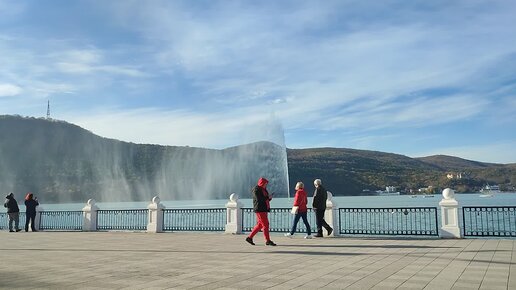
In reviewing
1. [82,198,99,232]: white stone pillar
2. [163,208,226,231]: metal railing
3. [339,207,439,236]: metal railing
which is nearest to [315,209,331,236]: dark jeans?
[339,207,439,236]: metal railing

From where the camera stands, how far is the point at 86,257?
39.1ft

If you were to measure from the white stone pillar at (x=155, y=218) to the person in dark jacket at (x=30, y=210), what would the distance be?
Answer: 615 centimetres

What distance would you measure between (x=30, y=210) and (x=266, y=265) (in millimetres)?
16760

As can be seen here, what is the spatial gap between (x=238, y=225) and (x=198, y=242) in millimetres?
3469

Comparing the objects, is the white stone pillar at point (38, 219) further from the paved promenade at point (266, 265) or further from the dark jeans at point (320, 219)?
the dark jeans at point (320, 219)

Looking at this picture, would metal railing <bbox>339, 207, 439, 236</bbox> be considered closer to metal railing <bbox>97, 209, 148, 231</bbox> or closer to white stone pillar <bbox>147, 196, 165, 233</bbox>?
white stone pillar <bbox>147, 196, 165, 233</bbox>

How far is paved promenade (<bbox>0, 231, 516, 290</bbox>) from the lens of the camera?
802cm

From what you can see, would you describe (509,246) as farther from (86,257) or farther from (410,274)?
(86,257)

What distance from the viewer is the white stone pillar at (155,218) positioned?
20500 mm

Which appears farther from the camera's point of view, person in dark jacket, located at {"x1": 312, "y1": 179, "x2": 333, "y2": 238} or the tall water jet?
the tall water jet

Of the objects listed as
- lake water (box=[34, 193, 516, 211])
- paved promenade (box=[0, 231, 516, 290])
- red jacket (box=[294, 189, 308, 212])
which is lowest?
lake water (box=[34, 193, 516, 211])

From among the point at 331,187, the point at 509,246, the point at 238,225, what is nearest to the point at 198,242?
the point at 238,225

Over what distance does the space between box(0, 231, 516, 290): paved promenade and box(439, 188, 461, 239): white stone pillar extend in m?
0.73

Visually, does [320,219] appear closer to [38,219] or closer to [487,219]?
[487,219]
